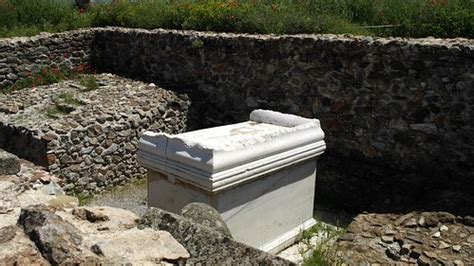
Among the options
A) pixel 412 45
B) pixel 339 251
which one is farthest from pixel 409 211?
pixel 412 45

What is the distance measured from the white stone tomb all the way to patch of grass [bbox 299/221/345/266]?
129 mm

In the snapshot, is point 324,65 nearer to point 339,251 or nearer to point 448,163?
point 448,163

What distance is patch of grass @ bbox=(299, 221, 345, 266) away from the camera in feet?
13.9

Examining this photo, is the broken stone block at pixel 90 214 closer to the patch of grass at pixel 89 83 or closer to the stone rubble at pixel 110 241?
the stone rubble at pixel 110 241

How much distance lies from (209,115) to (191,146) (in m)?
4.08

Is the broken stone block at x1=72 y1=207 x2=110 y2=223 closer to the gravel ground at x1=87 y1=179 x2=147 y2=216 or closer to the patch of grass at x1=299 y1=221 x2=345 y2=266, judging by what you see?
the patch of grass at x1=299 y1=221 x2=345 y2=266

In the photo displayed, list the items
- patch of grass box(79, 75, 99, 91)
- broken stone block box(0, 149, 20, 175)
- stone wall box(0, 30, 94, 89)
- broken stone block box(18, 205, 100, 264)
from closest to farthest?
broken stone block box(18, 205, 100, 264) < broken stone block box(0, 149, 20, 175) < patch of grass box(79, 75, 99, 91) < stone wall box(0, 30, 94, 89)

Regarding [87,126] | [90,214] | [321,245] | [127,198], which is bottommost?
[127,198]

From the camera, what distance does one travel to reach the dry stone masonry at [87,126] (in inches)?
250

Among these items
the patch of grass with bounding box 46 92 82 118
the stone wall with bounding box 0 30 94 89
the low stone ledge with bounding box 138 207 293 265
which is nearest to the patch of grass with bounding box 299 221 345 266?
the low stone ledge with bounding box 138 207 293 265

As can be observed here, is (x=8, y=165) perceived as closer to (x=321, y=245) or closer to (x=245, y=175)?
(x=245, y=175)

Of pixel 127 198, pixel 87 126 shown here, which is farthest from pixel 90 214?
pixel 87 126

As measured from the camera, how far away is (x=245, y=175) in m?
4.36

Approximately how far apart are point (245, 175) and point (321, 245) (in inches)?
37.3
